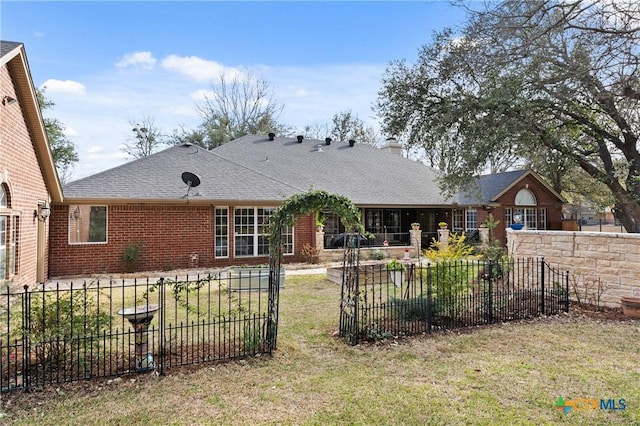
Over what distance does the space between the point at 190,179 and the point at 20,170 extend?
557 cm

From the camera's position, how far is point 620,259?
8.13 metres

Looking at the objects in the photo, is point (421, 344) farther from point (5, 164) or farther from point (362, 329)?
point (5, 164)

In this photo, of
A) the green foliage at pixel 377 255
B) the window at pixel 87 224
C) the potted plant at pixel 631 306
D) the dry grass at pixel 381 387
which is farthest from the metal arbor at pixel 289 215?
the green foliage at pixel 377 255

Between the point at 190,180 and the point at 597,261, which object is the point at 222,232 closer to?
the point at 190,180

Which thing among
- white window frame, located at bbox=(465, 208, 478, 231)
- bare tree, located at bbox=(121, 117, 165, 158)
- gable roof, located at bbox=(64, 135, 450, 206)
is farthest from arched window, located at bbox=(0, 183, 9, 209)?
bare tree, located at bbox=(121, 117, 165, 158)

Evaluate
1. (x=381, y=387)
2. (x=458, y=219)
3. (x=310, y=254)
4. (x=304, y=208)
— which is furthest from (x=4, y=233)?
(x=458, y=219)

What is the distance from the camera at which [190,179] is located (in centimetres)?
1413

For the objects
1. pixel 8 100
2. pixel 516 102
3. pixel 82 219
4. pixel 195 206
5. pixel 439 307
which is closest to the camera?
pixel 439 307

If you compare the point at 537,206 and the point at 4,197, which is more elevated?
the point at 537,206

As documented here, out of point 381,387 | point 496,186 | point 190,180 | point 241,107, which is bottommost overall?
point 381,387

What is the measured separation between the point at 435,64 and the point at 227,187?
9.23 meters

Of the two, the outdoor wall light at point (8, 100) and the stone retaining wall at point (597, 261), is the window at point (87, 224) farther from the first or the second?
the stone retaining wall at point (597, 261)

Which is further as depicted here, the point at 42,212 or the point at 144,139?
the point at 144,139

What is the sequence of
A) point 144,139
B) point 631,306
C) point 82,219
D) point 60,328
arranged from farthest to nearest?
1. point 144,139
2. point 82,219
3. point 631,306
4. point 60,328
